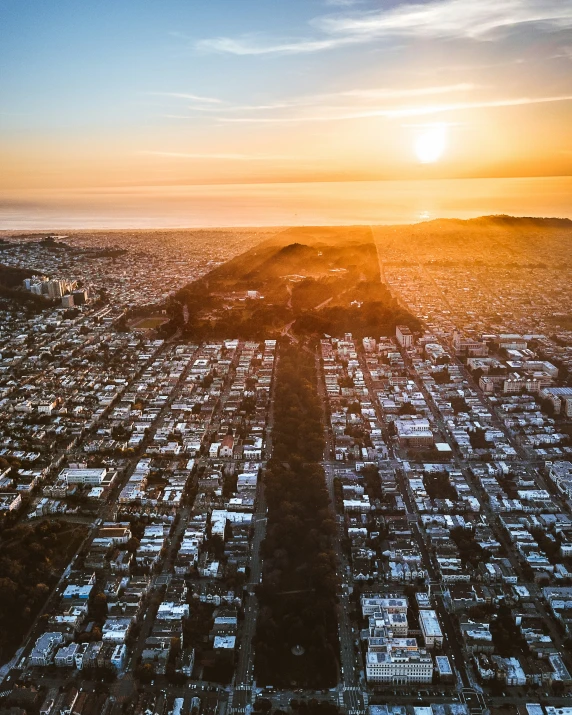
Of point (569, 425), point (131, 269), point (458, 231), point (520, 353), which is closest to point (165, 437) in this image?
point (569, 425)

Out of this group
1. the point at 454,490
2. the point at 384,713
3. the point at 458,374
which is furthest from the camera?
the point at 458,374

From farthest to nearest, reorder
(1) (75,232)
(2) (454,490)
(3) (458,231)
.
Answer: (1) (75,232), (3) (458,231), (2) (454,490)

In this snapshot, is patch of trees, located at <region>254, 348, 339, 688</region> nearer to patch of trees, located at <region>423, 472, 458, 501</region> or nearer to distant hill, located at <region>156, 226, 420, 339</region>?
patch of trees, located at <region>423, 472, 458, 501</region>

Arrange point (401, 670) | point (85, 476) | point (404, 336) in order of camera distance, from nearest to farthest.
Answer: point (401, 670) → point (85, 476) → point (404, 336)

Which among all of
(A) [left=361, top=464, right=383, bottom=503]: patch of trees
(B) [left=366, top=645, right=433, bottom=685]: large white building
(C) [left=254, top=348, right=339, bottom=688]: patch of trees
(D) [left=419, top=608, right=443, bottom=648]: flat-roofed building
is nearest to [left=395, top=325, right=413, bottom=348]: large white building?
(C) [left=254, top=348, right=339, bottom=688]: patch of trees

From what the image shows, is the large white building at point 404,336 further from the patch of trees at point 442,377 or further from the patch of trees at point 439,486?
the patch of trees at point 439,486

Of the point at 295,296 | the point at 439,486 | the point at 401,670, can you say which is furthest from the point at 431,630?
the point at 295,296

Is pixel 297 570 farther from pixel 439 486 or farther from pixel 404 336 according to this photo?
pixel 404 336

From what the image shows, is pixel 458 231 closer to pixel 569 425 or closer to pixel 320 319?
pixel 320 319
